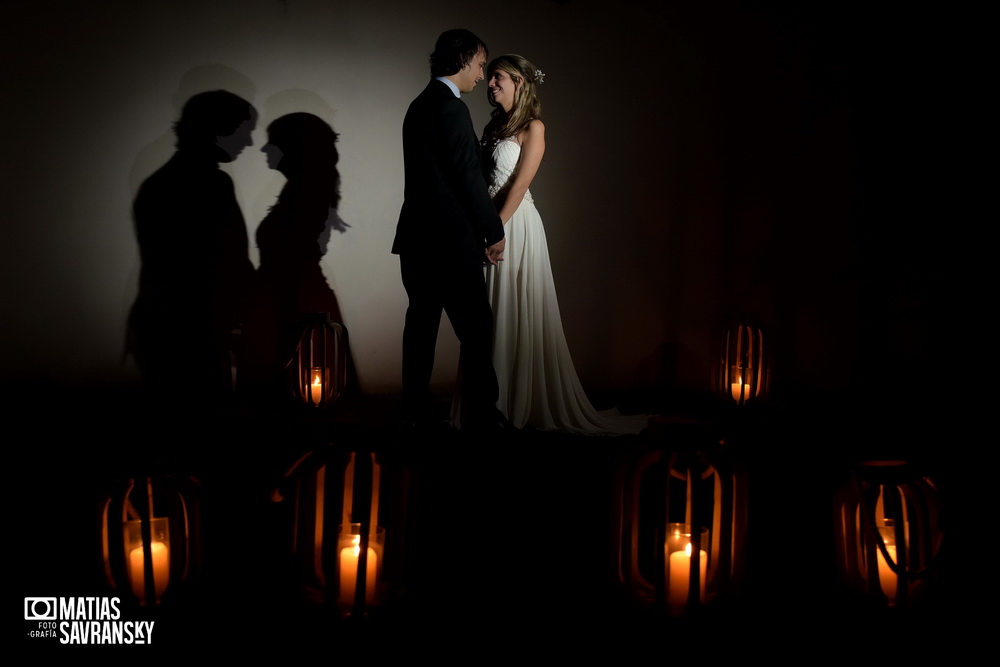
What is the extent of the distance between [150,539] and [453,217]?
1.36 meters

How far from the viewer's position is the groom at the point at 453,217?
2316 mm

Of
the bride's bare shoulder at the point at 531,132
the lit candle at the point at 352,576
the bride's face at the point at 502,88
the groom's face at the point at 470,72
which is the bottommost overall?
the lit candle at the point at 352,576

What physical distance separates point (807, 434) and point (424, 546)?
58.1 inches

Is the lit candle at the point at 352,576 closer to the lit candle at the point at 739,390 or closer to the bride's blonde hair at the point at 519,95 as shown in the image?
the bride's blonde hair at the point at 519,95

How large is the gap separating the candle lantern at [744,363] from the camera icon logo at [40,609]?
2.66 metres

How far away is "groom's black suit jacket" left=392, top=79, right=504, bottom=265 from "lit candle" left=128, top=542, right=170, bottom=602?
1183 millimetres

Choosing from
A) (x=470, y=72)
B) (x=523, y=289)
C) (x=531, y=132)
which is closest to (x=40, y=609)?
(x=523, y=289)

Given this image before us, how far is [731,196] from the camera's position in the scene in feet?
12.8

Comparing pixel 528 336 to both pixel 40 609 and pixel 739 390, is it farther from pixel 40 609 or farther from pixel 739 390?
pixel 40 609

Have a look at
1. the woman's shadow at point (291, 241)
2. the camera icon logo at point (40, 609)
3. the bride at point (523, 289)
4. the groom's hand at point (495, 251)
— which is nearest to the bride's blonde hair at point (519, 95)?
the bride at point (523, 289)

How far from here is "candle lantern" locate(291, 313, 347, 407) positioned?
9.78 feet

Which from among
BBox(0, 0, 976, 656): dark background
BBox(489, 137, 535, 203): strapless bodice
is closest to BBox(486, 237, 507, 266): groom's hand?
BBox(489, 137, 535, 203): strapless bodice

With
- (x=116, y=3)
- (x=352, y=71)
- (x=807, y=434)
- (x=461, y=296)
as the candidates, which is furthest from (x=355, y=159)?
(x=807, y=434)

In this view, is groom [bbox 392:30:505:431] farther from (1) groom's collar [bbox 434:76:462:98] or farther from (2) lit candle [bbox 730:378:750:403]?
(2) lit candle [bbox 730:378:750:403]
